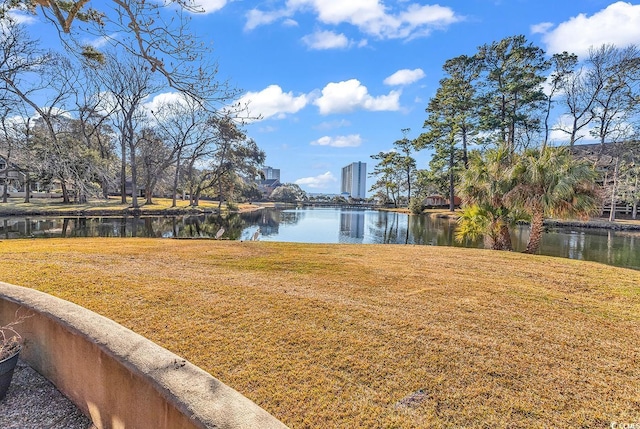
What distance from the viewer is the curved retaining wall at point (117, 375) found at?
1356mm

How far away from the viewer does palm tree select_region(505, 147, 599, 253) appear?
8.12 metres

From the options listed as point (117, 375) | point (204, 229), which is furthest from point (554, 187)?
point (204, 229)

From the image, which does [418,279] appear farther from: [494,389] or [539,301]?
[494,389]

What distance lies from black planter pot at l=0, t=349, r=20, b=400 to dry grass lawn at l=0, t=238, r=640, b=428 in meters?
0.73

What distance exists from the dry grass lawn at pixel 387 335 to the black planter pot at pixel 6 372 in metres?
0.73

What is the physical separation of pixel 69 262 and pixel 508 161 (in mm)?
10842

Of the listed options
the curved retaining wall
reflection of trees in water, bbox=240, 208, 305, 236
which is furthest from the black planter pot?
reflection of trees in water, bbox=240, 208, 305, 236

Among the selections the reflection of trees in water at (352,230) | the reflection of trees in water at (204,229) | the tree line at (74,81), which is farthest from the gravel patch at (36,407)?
the reflection of trees in water at (352,230)

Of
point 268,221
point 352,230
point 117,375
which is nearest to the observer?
point 117,375

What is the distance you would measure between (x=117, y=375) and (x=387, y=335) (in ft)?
6.36

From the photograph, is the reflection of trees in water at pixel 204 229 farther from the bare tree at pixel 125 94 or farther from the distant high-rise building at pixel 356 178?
the distant high-rise building at pixel 356 178

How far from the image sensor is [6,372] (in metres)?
2.05

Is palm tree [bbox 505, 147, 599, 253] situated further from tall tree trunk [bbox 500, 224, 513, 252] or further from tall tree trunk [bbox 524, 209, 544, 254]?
tall tree trunk [bbox 500, 224, 513, 252]

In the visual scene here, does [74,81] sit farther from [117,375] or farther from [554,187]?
[554,187]
